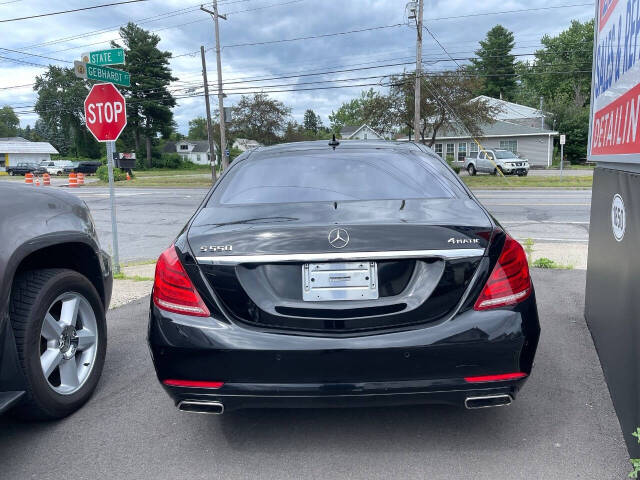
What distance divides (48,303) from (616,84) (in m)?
3.45

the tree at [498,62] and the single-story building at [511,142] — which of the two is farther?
the tree at [498,62]

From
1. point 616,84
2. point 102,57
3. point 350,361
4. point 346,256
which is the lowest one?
point 350,361

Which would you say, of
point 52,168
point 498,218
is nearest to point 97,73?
point 498,218

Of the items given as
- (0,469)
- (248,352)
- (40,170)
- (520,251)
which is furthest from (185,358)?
(40,170)

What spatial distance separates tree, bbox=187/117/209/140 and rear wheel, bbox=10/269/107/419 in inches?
5684

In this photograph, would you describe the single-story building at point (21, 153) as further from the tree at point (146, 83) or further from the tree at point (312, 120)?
the tree at point (312, 120)

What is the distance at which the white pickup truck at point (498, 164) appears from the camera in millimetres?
35531

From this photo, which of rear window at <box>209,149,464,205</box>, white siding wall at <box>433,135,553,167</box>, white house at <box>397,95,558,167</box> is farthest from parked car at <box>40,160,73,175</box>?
rear window at <box>209,149,464,205</box>

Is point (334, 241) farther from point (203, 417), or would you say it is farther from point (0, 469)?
point (0, 469)

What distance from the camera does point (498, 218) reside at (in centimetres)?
1339

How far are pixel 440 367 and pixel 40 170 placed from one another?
6716 cm

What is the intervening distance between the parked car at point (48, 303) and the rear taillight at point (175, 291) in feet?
2.42

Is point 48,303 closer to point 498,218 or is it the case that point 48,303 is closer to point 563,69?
point 498,218

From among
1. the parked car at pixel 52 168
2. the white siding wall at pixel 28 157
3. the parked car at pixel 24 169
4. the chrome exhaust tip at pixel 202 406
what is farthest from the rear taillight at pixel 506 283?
the white siding wall at pixel 28 157
